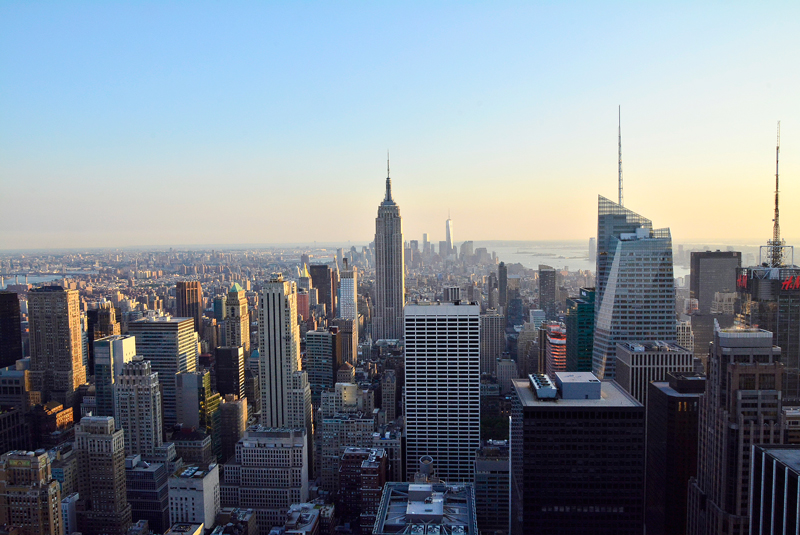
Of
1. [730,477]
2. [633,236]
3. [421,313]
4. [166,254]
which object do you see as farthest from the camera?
[166,254]

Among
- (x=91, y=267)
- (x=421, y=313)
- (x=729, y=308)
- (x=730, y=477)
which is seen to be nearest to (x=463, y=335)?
(x=421, y=313)

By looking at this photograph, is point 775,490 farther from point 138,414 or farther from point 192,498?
point 138,414

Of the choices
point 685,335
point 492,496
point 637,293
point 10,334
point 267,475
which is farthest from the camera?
point 10,334

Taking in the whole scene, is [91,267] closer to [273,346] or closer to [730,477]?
[273,346]

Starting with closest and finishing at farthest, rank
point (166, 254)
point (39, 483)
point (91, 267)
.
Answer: point (39, 483) < point (91, 267) < point (166, 254)

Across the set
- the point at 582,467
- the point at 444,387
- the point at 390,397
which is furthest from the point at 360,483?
the point at 582,467

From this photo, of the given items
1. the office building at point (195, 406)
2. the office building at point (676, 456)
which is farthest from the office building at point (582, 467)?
the office building at point (195, 406)

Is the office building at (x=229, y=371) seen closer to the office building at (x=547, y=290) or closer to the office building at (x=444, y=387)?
the office building at (x=444, y=387)
